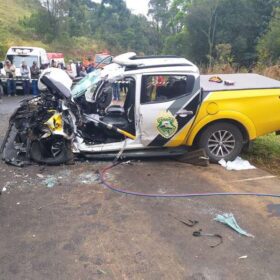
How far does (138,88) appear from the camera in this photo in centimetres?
725

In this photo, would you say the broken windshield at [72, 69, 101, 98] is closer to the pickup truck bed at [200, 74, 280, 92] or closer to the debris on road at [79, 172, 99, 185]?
the debris on road at [79, 172, 99, 185]

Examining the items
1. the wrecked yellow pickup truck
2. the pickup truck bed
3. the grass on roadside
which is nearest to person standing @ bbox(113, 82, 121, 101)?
the wrecked yellow pickup truck

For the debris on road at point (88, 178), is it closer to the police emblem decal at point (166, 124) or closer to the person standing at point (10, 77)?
the police emblem decal at point (166, 124)

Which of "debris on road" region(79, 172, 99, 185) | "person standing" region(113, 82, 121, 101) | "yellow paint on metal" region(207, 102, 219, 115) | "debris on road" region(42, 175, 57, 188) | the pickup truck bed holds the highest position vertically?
the pickup truck bed

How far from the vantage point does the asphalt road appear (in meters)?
4.21

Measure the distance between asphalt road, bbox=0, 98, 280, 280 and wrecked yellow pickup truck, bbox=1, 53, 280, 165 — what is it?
0.50 m

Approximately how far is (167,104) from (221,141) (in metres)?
1.29

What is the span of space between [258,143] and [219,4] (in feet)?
136

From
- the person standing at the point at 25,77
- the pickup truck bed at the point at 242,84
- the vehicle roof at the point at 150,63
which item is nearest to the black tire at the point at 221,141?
the pickup truck bed at the point at 242,84

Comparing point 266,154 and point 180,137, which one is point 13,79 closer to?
point 180,137

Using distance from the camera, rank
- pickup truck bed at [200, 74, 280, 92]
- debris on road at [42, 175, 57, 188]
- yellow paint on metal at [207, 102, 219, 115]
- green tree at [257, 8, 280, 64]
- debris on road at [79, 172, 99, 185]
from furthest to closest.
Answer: green tree at [257, 8, 280, 64] → pickup truck bed at [200, 74, 280, 92] → yellow paint on metal at [207, 102, 219, 115] → debris on road at [79, 172, 99, 185] → debris on road at [42, 175, 57, 188]

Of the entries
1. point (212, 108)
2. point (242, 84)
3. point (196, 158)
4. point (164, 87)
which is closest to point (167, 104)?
point (164, 87)

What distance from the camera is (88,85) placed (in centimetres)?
763

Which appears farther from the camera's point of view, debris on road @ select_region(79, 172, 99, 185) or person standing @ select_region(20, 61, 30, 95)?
person standing @ select_region(20, 61, 30, 95)
